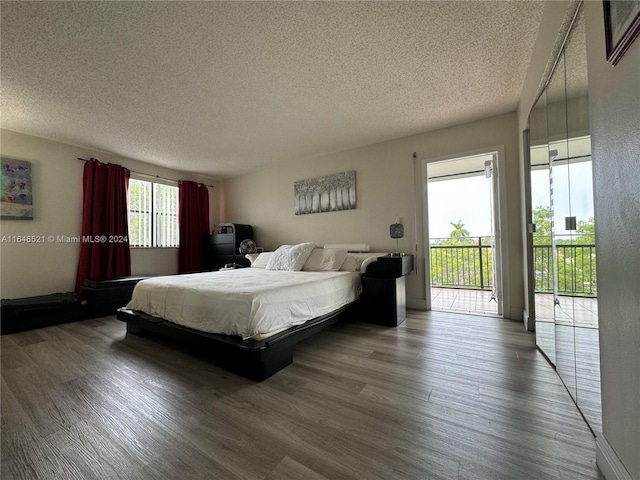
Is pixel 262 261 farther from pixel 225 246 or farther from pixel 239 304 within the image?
pixel 239 304

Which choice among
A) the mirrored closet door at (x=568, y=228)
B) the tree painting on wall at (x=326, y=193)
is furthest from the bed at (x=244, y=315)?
the mirrored closet door at (x=568, y=228)

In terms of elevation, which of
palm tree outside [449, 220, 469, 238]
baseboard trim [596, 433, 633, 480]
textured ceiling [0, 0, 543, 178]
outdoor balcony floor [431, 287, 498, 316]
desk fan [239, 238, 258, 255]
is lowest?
outdoor balcony floor [431, 287, 498, 316]

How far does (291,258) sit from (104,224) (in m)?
3.10

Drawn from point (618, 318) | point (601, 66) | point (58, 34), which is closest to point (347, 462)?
point (618, 318)

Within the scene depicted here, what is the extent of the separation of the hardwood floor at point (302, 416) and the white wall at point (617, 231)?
31cm

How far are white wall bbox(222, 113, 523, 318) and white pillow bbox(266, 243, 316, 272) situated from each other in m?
0.77

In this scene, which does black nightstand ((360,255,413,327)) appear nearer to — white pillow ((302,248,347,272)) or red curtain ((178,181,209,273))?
white pillow ((302,248,347,272))

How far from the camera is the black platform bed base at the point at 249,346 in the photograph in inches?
68.1

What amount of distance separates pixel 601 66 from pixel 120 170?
5.47m

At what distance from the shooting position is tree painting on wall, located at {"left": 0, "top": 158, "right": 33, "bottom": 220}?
3156 millimetres

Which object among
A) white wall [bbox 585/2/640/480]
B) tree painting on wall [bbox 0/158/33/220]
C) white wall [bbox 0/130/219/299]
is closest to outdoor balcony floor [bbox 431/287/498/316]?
white wall [bbox 585/2/640/480]

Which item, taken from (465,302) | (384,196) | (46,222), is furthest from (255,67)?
(465,302)

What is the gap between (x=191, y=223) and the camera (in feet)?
16.9

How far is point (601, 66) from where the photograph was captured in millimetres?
980
